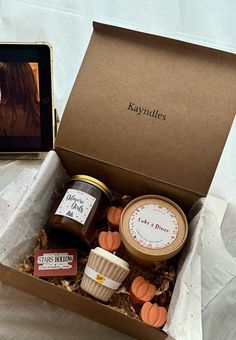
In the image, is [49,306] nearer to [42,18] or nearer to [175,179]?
[175,179]

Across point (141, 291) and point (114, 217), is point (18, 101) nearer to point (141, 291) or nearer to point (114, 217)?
point (114, 217)

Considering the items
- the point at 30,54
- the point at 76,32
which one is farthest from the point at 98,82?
the point at 76,32

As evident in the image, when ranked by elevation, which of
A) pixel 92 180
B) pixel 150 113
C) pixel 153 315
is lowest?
pixel 153 315

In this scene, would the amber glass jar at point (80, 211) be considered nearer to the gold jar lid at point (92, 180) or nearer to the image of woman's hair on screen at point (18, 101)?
the gold jar lid at point (92, 180)

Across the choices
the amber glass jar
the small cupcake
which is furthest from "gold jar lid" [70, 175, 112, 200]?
the small cupcake

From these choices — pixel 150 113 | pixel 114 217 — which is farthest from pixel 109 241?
pixel 150 113

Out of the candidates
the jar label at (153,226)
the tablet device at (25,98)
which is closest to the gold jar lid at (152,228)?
the jar label at (153,226)
